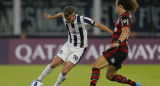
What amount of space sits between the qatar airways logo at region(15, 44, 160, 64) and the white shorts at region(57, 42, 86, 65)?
7327mm

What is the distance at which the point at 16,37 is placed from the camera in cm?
1819

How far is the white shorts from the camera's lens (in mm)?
9969

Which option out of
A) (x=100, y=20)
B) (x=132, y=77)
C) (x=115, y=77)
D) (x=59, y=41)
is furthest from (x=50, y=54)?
(x=115, y=77)

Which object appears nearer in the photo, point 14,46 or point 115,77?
point 115,77

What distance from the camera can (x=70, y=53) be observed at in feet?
33.5

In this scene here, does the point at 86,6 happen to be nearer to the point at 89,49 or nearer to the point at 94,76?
the point at 89,49

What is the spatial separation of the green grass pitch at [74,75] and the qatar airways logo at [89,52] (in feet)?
1.93

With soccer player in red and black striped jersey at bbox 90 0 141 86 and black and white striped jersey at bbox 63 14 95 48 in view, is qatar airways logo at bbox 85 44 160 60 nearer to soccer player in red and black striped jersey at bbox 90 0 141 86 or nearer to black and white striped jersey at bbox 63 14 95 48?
black and white striped jersey at bbox 63 14 95 48

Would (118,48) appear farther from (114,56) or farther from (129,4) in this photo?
(129,4)

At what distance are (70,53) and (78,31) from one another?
0.51 m

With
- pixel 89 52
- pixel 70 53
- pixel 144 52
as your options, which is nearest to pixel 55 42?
pixel 89 52

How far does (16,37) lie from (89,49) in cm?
288

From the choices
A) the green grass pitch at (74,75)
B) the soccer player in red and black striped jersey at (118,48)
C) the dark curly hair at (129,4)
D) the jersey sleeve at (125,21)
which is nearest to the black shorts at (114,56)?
the soccer player in red and black striped jersey at (118,48)

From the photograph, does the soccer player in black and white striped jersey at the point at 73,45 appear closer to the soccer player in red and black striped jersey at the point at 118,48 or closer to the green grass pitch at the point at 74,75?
the soccer player in red and black striped jersey at the point at 118,48
